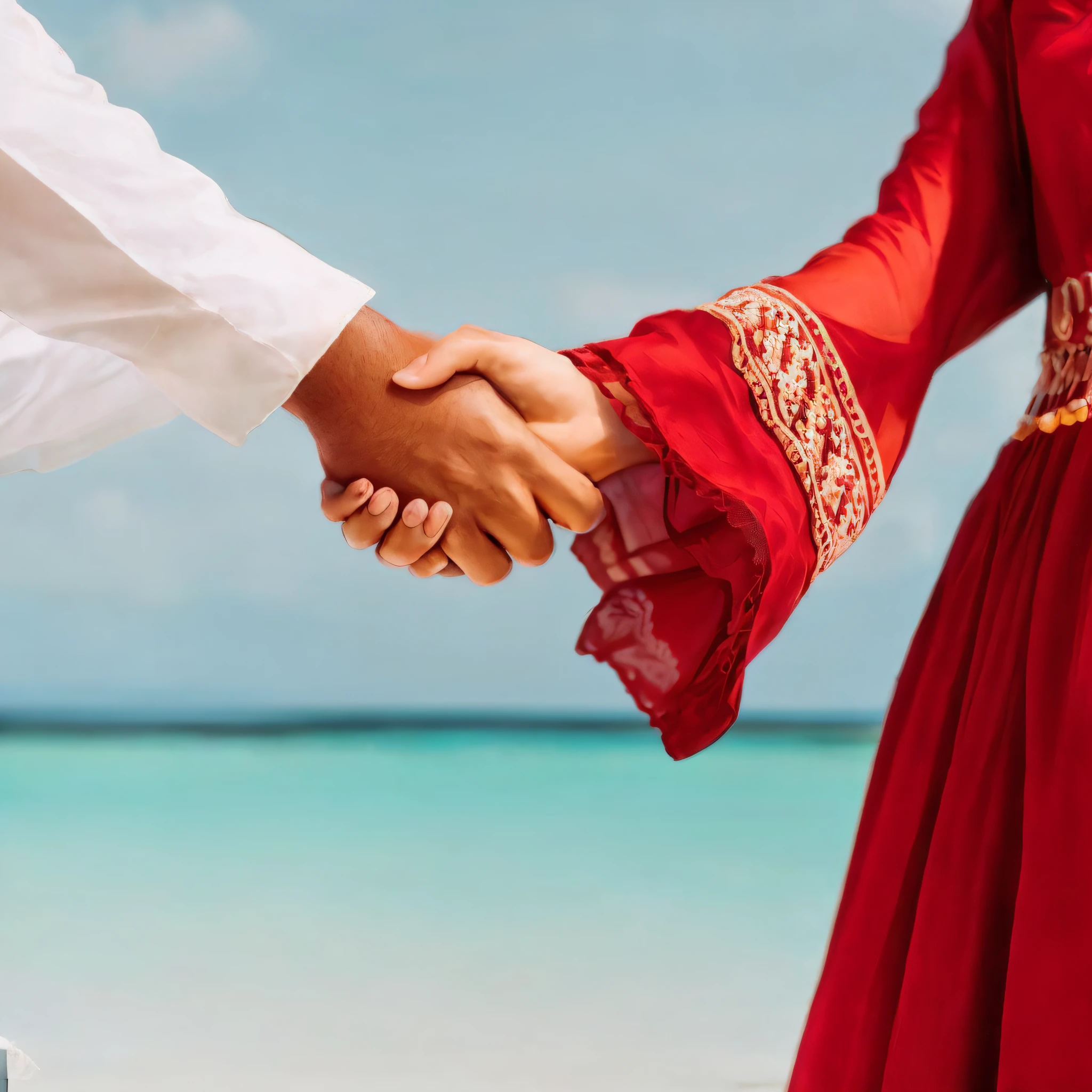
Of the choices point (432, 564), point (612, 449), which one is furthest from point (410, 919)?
point (612, 449)

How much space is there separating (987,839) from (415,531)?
0.37 metres

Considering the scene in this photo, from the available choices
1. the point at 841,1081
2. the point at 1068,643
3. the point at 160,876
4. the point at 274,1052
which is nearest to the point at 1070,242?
the point at 1068,643

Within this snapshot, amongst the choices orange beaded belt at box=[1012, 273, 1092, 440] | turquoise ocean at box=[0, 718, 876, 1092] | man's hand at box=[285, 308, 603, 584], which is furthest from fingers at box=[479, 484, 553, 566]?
turquoise ocean at box=[0, 718, 876, 1092]

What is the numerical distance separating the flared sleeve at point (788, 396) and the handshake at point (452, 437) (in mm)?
31

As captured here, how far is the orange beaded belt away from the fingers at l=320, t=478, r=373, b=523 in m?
0.39

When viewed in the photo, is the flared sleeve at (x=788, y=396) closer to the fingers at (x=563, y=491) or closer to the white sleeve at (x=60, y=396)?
the fingers at (x=563, y=491)

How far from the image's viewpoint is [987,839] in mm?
540

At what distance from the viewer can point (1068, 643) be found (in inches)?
21.1

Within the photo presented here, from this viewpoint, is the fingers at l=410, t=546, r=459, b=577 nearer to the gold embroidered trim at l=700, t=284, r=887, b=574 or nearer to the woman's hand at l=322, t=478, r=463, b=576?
the woman's hand at l=322, t=478, r=463, b=576

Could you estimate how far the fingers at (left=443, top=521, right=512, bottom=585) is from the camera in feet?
2.34

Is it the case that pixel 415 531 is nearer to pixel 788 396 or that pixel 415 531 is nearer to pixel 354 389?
pixel 354 389

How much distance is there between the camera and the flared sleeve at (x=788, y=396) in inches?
22.9

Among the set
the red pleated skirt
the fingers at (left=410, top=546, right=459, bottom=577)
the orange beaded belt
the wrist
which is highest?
the orange beaded belt

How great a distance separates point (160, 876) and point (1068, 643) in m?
3.48
